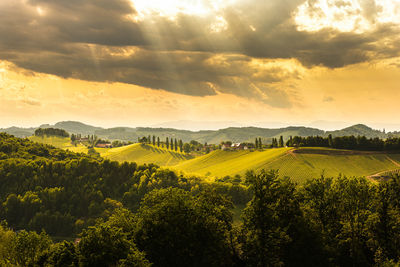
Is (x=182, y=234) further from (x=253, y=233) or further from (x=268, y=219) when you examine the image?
(x=268, y=219)

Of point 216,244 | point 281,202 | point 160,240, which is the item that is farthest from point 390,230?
point 160,240

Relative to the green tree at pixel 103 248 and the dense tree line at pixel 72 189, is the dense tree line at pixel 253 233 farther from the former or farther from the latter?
the dense tree line at pixel 72 189

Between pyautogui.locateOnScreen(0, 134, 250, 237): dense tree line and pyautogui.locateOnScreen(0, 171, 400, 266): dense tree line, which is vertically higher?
pyautogui.locateOnScreen(0, 171, 400, 266): dense tree line

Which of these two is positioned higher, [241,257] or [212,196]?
[212,196]

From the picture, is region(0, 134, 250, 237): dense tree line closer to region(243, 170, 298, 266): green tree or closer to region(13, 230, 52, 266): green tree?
region(13, 230, 52, 266): green tree

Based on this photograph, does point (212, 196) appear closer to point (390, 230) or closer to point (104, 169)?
point (390, 230)

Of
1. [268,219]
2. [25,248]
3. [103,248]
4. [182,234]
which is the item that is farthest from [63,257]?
[268,219]

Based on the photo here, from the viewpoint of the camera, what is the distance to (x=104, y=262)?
3891cm

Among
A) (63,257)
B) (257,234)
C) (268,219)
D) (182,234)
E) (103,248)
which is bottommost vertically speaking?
(63,257)

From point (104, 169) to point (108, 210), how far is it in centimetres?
3342

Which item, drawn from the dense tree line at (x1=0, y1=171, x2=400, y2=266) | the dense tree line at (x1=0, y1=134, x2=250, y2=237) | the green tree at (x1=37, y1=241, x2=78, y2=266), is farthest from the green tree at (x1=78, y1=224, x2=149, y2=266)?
the dense tree line at (x1=0, y1=134, x2=250, y2=237)

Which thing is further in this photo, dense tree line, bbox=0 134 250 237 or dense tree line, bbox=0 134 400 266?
dense tree line, bbox=0 134 250 237

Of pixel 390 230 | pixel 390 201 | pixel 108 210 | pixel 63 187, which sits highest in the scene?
pixel 390 201

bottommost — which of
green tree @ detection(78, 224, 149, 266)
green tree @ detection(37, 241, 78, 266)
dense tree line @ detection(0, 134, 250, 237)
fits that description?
dense tree line @ detection(0, 134, 250, 237)
